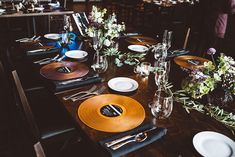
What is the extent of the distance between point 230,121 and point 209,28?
2441 millimetres

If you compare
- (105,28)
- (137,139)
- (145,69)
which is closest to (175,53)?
(145,69)

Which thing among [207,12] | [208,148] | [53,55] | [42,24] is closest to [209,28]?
[207,12]

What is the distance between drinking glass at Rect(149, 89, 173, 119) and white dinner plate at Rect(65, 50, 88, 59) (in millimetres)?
927

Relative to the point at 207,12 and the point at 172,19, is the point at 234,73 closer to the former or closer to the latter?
the point at 207,12

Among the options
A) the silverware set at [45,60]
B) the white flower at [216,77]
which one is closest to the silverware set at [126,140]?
the white flower at [216,77]

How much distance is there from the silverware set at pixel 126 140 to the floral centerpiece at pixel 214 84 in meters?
0.37

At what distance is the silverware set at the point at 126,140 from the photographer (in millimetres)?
994

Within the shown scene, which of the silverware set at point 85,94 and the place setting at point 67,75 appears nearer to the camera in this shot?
the silverware set at point 85,94

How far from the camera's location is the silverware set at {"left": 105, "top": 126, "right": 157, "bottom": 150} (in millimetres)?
994

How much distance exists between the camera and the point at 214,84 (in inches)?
51.1

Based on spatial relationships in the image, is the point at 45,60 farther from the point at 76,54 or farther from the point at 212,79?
the point at 212,79

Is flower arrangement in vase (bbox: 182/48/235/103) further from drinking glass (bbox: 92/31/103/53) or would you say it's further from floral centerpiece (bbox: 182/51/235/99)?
drinking glass (bbox: 92/31/103/53)

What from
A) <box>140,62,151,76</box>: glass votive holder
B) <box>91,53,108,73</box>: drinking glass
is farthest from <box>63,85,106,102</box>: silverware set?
<box>140,62,151,76</box>: glass votive holder

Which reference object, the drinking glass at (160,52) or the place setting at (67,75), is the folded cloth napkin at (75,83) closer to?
the place setting at (67,75)
